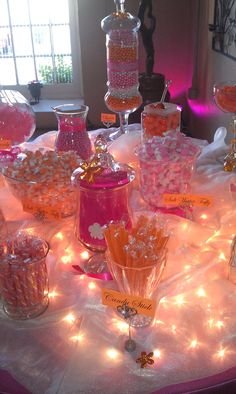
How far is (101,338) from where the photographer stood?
0.74 metres

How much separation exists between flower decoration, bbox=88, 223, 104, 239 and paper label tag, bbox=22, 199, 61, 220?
0.20 metres

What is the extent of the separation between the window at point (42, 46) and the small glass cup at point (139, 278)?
333 cm

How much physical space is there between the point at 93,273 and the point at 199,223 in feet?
1.11

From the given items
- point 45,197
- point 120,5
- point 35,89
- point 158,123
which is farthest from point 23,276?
point 35,89

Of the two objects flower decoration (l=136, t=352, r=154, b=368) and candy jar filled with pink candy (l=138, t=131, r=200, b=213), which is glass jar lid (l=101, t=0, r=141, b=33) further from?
flower decoration (l=136, t=352, r=154, b=368)

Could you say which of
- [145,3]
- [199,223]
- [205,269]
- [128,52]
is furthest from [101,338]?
[145,3]

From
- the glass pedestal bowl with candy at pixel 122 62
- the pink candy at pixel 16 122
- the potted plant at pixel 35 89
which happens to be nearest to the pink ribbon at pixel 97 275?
the pink candy at pixel 16 122

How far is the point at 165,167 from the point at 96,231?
10.9 inches

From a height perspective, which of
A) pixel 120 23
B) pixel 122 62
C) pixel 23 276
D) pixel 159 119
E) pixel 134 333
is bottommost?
pixel 134 333

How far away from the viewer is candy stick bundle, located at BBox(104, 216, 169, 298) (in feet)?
2.28

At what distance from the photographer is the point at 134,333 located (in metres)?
0.75

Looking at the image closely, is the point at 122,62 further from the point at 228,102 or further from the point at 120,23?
the point at 228,102

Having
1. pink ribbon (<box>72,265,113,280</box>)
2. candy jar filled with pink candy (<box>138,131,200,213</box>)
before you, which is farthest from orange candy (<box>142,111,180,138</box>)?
pink ribbon (<box>72,265,113,280</box>)

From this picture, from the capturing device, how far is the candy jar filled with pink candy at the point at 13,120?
54.4 inches
